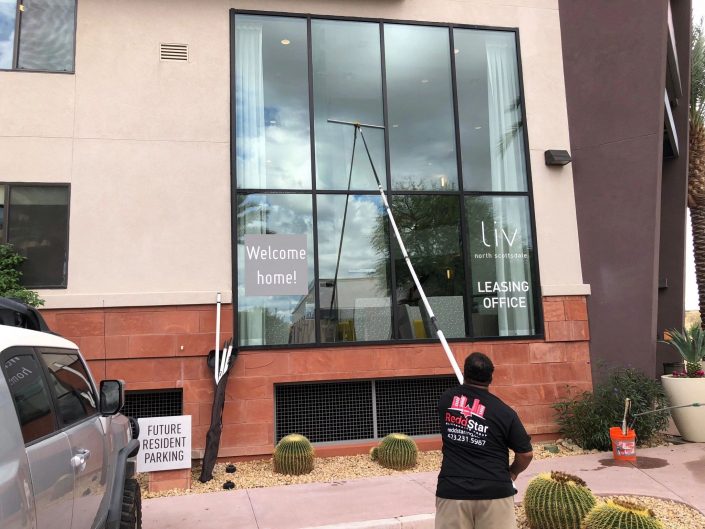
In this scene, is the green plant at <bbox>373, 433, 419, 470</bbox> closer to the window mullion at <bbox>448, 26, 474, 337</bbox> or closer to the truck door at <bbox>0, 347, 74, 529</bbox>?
the window mullion at <bbox>448, 26, 474, 337</bbox>

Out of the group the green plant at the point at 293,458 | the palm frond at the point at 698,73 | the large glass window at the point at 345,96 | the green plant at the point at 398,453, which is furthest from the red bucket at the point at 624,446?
the palm frond at the point at 698,73

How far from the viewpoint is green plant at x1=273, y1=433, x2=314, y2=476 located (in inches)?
292

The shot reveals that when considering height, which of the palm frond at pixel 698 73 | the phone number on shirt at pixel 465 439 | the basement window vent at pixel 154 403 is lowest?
the basement window vent at pixel 154 403

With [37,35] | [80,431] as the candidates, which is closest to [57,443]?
[80,431]

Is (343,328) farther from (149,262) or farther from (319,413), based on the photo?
(149,262)

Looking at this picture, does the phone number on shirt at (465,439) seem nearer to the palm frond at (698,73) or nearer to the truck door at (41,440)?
the truck door at (41,440)

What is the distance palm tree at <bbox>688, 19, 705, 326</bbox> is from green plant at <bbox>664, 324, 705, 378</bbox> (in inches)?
344

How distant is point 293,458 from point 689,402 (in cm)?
588

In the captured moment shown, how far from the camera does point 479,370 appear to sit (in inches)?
142

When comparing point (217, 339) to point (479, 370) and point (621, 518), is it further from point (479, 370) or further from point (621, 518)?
point (621, 518)

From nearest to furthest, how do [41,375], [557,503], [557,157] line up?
[41,375], [557,503], [557,157]

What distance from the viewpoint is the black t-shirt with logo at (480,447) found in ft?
11.4

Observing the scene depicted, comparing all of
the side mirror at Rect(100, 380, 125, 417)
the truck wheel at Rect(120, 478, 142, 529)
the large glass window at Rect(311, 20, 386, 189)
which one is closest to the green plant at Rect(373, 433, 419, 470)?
the truck wheel at Rect(120, 478, 142, 529)

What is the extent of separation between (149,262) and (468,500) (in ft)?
20.3
